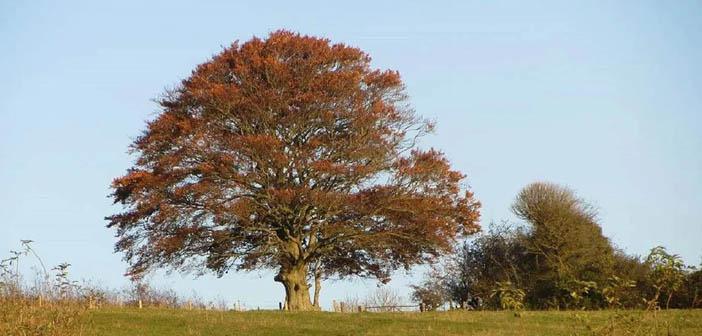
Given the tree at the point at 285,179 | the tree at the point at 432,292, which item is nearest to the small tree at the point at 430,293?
the tree at the point at 432,292

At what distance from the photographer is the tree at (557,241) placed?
4450 centimetres

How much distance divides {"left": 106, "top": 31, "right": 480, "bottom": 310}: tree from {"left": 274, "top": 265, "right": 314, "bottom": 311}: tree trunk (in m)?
0.05

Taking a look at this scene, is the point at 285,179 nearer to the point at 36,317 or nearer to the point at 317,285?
the point at 317,285

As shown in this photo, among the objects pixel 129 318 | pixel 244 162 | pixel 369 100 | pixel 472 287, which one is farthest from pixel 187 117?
pixel 472 287

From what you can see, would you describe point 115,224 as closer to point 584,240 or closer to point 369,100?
point 369,100

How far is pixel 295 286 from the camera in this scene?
3612 centimetres

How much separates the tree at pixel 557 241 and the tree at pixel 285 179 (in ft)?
30.4

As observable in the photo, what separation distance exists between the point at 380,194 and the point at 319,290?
520cm

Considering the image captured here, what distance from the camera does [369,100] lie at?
37.8 metres

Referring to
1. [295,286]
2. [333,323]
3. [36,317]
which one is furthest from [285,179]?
[36,317]

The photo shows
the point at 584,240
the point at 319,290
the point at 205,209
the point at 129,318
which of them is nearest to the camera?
the point at 129,318

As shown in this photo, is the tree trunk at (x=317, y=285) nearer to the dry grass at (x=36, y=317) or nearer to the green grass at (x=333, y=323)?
the green grass at (x=333, y=323)

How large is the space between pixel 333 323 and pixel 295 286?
1206 centimetres

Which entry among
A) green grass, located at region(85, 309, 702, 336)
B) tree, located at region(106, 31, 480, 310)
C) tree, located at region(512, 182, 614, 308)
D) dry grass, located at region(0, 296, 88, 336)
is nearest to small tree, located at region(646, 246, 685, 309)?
dry grass, located at region(0, 296, 88, 336)
